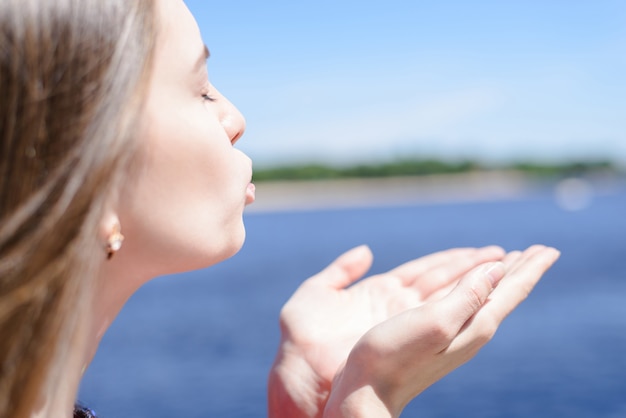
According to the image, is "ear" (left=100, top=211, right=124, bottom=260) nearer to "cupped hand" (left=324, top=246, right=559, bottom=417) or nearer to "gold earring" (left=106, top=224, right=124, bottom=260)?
"gold earring" (left=106, top=224, right=124, bottom=260)

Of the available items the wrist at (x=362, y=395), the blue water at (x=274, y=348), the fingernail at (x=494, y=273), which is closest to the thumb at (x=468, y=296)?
the fingernail at (x=494, y=273)

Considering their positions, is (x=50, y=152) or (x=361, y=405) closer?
(x=50, y=152)

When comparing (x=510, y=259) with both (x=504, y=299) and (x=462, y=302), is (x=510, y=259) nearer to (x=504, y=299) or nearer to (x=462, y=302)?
(x=504, y=299)

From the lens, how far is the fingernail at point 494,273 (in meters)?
1.52

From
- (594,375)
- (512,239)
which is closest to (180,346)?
(594,375)

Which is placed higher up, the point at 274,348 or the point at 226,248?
the point at 274,348

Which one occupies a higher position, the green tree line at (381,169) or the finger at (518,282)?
the green tree line at (381,169)

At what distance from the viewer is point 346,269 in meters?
1.98

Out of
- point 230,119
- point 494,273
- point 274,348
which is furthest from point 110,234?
point 274,348

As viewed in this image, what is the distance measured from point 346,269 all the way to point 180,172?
2.65 feet

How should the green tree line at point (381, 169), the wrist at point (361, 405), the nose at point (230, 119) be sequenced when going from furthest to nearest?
1. the green tree line at point (381, 169)
2. the wrist at point (361, 405)
3. the nose at point (230, 119)

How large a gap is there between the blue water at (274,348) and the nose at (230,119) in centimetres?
723

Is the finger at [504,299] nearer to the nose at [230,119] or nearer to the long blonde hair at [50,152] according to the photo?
the nose at [230,119]

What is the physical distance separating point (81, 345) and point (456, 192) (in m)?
94.9
